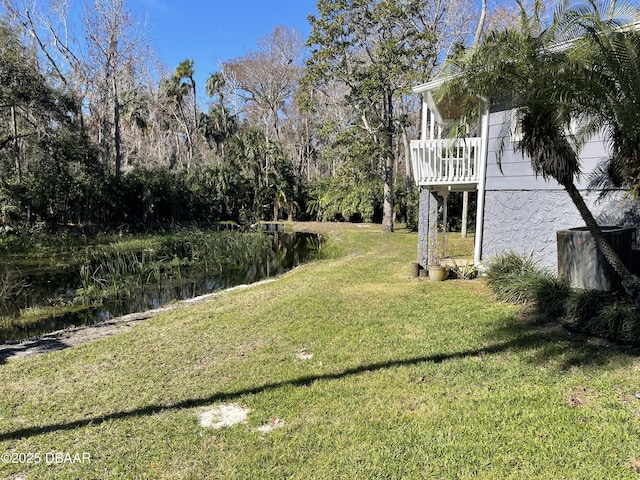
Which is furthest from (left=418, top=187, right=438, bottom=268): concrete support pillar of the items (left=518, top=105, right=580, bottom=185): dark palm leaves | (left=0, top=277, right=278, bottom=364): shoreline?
(left=0, top=277, right=278, bottom=364): shoreline

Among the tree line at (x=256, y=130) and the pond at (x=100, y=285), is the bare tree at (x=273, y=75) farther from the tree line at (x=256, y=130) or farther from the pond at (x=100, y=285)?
the pond at (x=100, y=285)

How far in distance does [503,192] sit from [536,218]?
858 millimetres

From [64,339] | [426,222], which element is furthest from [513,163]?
[64,339]

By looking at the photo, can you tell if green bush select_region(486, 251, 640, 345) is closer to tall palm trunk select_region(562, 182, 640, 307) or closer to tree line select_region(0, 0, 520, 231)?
tall palm trunk select_region(562, 182, 640, 307)

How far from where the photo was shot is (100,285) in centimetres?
1037

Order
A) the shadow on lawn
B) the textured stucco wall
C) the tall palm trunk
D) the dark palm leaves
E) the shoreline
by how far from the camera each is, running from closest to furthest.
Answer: the shadow on lawn, the dark palm leaves, the tall palm trunk, the shoreline, the textured stucco wall

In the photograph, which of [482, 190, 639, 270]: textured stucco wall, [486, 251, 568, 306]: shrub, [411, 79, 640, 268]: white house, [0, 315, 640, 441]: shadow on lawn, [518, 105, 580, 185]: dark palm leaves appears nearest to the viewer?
[0, 315, 640, 441]: shadow on lawn

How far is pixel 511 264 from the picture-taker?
24.9 feet

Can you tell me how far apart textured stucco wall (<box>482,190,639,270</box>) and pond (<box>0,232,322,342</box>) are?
6500mm

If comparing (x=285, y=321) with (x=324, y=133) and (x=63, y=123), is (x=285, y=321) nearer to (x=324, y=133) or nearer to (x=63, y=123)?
(x=324, y=133)

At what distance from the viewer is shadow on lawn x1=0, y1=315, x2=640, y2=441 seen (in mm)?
3838

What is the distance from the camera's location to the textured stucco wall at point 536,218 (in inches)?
273

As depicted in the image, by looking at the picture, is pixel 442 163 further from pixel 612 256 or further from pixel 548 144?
pixel 612 256

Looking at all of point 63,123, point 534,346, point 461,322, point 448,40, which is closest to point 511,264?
point 461,322
